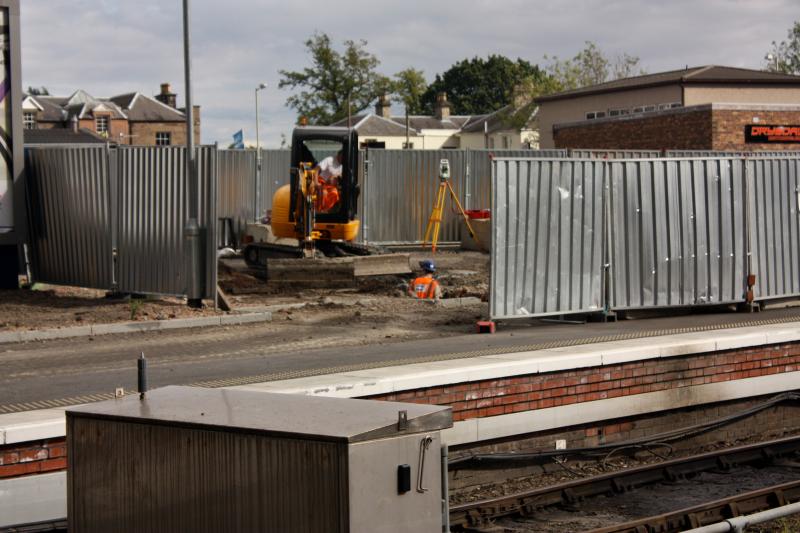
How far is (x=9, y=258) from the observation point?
61.7 feet

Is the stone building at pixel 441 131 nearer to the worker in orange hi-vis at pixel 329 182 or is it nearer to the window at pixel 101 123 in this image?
the window at pixel 101 123

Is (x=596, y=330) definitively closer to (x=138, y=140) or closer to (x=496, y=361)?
(x=496, y=361)

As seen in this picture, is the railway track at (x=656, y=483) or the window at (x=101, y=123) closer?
the railway track at (x=656, y=483)

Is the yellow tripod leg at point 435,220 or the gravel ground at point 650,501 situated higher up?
the yellow tripod leg at point 435,220

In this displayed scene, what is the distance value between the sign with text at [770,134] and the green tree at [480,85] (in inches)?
3774

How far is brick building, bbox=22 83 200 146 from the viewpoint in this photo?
299 ft

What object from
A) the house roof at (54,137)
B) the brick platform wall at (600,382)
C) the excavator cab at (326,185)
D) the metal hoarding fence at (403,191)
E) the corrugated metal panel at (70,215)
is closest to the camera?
the brick platform wall at (600,382)

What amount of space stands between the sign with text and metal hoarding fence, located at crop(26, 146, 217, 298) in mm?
23603

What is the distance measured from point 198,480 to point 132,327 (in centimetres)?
1090

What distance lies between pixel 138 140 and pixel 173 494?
90.7 metres

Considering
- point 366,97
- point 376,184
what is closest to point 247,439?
point 376,184

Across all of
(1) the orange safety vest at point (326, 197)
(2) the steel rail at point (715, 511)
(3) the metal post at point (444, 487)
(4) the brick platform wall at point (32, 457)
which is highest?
Answer: (1) the orange safety vest at point (326, 197)

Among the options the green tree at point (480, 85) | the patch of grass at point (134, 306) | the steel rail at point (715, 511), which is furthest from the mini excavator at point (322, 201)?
the green tree at point (480, 85)

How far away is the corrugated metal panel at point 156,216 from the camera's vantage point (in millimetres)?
16562
